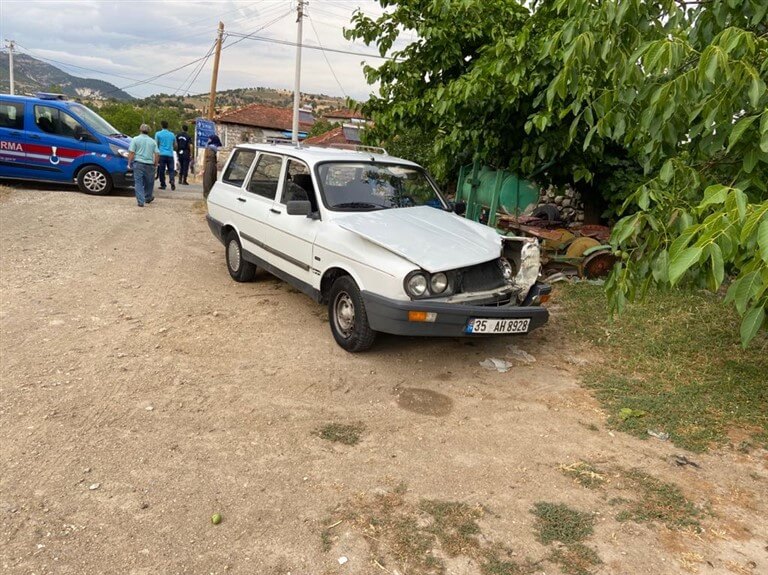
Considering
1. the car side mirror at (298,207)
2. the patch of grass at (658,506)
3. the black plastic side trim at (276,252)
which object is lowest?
the patch of grass at (658,506)

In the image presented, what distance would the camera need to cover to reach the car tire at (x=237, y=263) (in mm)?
6980

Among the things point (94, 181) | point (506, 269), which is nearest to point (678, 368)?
point (506, 269)

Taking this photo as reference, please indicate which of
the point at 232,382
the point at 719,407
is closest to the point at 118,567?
the point at 232,382

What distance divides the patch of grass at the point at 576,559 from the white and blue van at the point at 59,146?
1273cm

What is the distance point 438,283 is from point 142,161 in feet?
31.0

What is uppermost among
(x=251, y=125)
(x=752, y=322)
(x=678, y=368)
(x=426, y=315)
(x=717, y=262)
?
(x=251, y=125)

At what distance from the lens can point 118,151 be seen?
1287cm

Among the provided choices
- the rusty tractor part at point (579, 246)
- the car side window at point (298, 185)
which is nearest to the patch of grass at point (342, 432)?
the car side window at point (298, 185)

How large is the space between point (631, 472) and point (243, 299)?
4389 mm

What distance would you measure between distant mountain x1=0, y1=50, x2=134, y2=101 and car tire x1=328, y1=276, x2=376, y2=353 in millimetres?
45427

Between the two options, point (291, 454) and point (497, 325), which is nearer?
point (291, 454)

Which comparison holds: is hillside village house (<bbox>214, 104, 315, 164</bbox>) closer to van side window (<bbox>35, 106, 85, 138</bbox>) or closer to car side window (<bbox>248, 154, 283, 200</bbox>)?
van side window (<bbox>35, 106, 85, 138</bbox>)

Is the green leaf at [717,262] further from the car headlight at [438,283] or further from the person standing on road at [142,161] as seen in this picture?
the person standing on road at [142,161]

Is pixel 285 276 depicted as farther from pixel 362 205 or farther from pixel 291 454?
pixel 291 454
